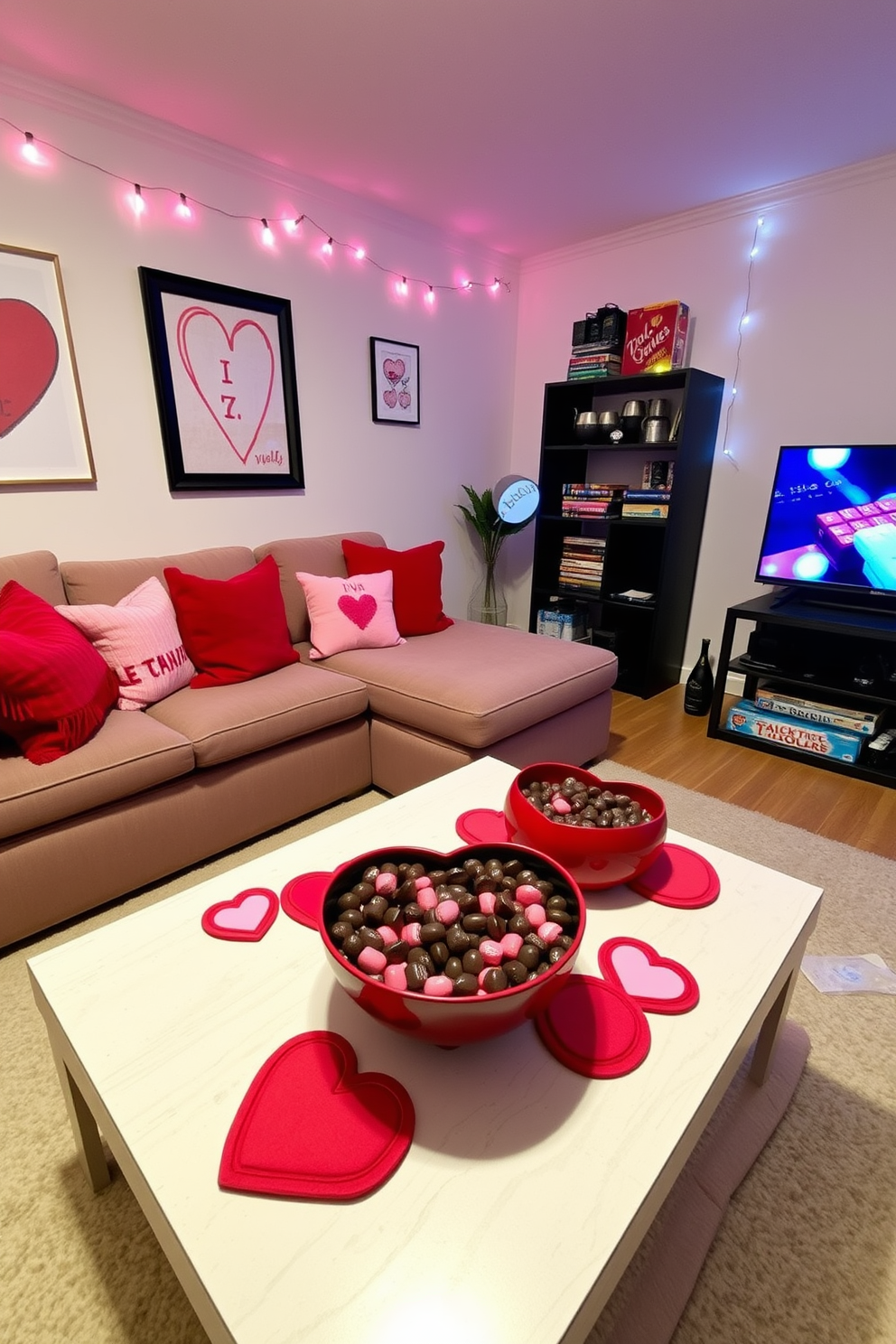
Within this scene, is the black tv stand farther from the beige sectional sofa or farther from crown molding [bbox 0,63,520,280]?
crown molding [bbox 0,63,520,280]

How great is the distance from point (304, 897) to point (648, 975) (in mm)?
562

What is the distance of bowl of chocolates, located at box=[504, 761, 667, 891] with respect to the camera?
3.31 feet

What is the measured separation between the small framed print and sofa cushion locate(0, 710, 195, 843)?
203 centimetres

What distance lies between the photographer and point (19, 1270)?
3.02ft

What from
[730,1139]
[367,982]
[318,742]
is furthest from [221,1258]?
[318,742]

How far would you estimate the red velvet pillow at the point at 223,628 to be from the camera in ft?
6.81

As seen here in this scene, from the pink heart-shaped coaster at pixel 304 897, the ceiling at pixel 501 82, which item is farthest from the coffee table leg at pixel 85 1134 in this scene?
the ceiling at pixel 501 82

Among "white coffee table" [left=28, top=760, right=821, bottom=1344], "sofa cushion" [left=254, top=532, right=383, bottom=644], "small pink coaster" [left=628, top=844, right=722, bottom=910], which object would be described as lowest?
"white coffee table" [left=28, top=760, right=821, bottom=1344]

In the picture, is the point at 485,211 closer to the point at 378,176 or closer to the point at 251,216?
the point at 378,176

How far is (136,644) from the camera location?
191cm

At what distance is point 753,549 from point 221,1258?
323 centimetres

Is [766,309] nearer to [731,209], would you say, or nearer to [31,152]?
[731,209]

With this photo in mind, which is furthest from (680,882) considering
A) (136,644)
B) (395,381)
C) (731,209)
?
(731,209)

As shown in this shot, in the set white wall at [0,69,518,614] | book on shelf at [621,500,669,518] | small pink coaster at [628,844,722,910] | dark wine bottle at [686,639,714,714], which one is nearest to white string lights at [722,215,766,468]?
book on shelf at [621,500,669,518]
